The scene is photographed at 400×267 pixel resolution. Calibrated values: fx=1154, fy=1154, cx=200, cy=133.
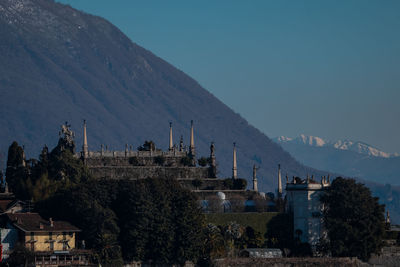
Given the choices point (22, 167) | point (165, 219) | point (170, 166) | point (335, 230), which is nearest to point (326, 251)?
point (335, 230)

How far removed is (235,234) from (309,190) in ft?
34.3

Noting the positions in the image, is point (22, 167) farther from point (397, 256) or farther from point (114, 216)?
point (397, 256)

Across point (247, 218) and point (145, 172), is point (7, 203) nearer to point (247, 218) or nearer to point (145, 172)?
point (145, 172)

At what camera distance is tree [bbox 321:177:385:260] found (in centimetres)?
12950

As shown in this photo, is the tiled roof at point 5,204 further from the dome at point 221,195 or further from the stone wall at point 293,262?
the stone wall at point 293,262

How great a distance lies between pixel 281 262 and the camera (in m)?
126

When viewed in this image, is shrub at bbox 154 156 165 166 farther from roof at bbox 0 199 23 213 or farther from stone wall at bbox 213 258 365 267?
stone wall at bbox 213 258 365 267

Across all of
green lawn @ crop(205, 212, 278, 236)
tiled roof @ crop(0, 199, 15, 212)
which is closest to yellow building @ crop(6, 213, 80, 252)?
tiled roof @ crop(0, 199, 15, 212)

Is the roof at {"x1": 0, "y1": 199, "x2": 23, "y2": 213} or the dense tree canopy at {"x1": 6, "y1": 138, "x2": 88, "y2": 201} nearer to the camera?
the roof at {"x1": 0, "y1": 199, "x2": 23, "y2": 213}

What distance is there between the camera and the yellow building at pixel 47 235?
120 m

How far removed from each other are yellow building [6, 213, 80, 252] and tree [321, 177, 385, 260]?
29492mm

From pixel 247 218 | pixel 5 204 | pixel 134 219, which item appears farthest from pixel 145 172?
pixel 134 219

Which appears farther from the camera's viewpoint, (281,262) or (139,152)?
(139,152)

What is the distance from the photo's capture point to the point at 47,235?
121 metres
